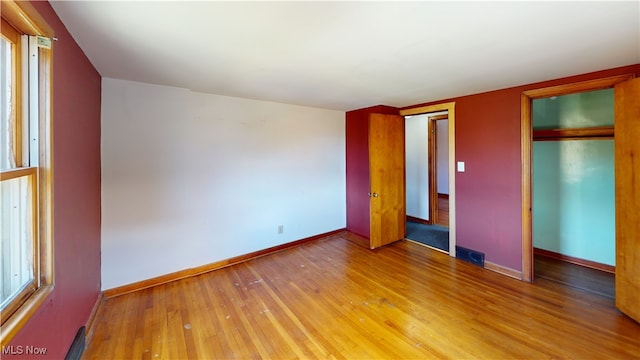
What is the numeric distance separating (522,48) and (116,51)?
Result: 3.02 meters

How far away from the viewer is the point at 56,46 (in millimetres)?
1429

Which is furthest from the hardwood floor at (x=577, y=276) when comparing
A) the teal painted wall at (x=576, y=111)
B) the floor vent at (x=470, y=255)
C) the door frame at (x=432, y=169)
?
the door frame at (x=432, y=169)

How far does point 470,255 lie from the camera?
3271 mm

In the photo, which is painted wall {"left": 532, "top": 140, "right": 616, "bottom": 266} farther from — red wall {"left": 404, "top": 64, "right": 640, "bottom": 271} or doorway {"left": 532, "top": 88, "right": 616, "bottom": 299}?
red wall {"left": 404, "top": 64, "right": 640, "bottom": 271}

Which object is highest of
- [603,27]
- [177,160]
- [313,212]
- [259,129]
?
[603,27]

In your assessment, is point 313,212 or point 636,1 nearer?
point 636,1

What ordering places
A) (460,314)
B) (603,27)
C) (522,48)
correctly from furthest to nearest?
(460,314), (522,48), (603,27)

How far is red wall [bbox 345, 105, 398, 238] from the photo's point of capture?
164 inches

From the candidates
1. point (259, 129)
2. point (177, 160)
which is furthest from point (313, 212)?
point (177, 160)

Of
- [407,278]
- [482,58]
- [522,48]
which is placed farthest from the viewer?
[407,278]

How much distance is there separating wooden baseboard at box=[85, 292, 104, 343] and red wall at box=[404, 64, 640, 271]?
13.2 feet

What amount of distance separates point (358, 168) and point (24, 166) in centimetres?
378

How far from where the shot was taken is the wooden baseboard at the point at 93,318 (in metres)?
1.94

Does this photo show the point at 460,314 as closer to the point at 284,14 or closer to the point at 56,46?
the point at 284,14
